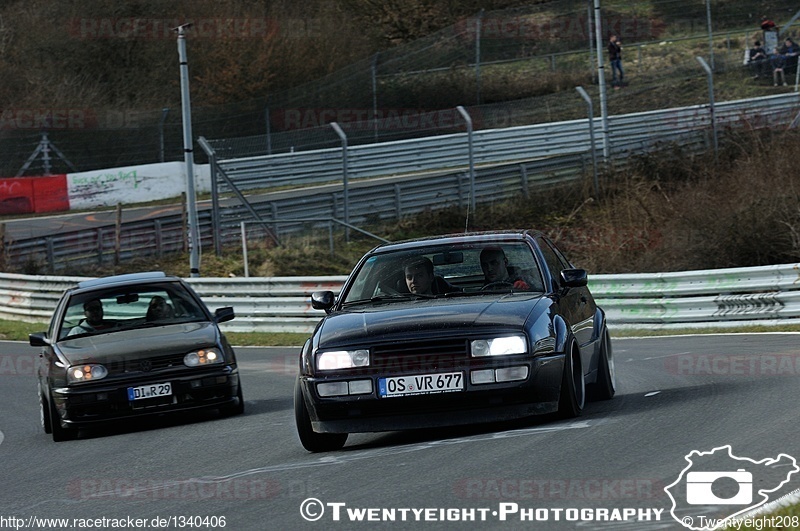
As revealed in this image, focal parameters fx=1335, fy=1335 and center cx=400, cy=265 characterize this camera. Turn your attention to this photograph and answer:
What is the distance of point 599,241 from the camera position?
26.5m

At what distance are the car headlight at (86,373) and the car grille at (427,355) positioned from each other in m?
4.17

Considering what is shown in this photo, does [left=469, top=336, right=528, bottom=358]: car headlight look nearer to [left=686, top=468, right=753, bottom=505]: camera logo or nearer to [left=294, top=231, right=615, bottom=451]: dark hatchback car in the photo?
[left=294, top=231, right=615, bottom=451]: dark hatchback car

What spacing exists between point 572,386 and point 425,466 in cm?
166

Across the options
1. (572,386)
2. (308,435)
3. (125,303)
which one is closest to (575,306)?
(572,386)

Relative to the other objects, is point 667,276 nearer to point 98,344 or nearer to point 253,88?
point 98,344

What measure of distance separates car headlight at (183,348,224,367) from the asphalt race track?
1.85ft

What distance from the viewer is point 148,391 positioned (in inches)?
471

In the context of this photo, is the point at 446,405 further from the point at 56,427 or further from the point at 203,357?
the point at 56,427

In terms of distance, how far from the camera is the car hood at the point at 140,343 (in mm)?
12047

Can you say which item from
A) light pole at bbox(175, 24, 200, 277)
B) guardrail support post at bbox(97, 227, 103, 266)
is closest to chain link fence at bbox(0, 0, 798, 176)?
guardrail support post at bbox(97, 227, 103, 266)

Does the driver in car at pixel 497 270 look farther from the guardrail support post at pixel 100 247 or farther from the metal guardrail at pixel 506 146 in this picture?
the guardrail support post at pixel 100 247

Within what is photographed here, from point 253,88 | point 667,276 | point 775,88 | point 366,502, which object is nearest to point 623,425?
point 366,502

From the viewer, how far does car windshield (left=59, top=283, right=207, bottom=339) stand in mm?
12977

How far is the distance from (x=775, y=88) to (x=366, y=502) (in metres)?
31.5
